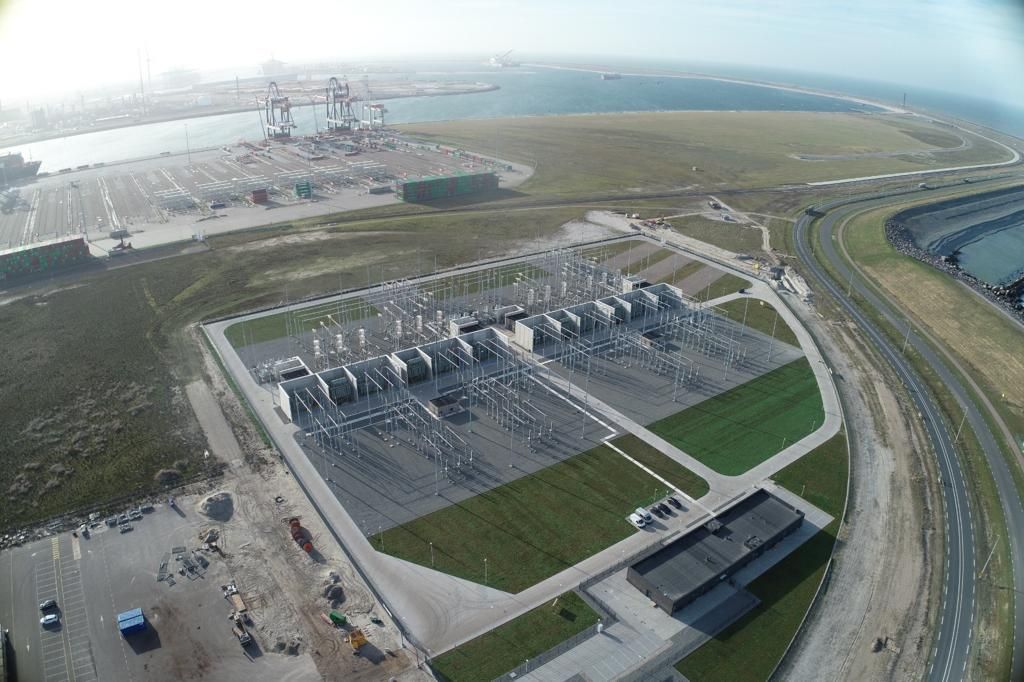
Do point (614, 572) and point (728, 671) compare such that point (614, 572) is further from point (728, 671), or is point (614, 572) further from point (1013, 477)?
point (1013, 477)

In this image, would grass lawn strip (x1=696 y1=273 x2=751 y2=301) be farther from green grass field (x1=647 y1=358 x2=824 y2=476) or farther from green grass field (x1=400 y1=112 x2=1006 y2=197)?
green grass field (x1=400 y1=112 x2=1006 y2=197)

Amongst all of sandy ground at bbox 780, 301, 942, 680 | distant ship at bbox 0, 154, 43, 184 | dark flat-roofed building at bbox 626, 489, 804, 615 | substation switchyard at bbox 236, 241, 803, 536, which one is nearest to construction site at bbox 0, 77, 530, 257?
distant ship at bbox 0, 154, 43, 184

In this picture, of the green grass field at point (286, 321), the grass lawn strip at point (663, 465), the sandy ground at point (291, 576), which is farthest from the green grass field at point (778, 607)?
the green grass field at point (286, 321)

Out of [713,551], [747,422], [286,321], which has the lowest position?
[713,551]

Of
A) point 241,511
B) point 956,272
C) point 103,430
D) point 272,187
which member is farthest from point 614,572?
point 272,187

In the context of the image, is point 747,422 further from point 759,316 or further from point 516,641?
point 516,641

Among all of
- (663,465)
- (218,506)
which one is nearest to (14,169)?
(218,506)
